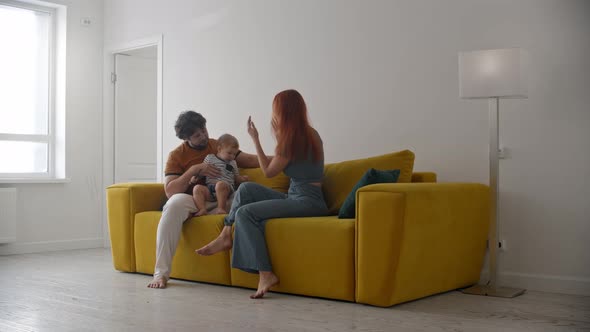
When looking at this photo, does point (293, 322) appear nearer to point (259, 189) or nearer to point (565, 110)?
point (259, 189)

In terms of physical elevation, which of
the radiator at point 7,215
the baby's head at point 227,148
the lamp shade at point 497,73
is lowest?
the radiator at point 7,215

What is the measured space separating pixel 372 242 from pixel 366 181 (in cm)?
50

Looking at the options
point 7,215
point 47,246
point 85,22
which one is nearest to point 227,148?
point 7,215

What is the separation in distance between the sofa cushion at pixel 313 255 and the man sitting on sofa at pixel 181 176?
2.40ft

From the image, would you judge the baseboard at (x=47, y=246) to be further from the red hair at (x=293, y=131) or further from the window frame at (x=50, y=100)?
the red hair at (x=293, y=131)

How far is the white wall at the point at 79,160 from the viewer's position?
631 centimetres

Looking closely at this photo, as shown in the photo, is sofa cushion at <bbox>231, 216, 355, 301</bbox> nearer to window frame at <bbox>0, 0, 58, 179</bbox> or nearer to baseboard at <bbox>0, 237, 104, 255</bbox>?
baseboard at <bbox>0, 237, 104, 255</bbox>

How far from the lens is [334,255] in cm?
353

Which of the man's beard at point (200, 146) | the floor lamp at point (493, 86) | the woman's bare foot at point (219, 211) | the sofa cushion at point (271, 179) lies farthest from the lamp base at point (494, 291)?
the man's beard at point (200, 146)

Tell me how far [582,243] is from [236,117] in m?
2.85

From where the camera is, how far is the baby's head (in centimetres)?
450

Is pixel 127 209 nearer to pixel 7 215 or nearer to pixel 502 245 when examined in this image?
pixel 7 215

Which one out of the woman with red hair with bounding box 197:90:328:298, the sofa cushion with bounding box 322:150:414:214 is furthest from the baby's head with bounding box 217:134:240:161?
the sofa cushion with bounding box 322:150:414:214

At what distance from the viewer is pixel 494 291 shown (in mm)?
3789
